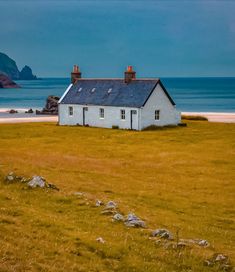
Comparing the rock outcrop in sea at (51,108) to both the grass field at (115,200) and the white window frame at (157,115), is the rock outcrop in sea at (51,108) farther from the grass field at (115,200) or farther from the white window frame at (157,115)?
the grass field at (115,200)

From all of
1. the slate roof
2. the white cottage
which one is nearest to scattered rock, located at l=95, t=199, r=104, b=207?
the white cottage

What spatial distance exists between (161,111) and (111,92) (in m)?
8.18

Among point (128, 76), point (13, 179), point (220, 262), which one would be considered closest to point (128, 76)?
point (128, 76)

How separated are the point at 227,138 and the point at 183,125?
16.4 meters

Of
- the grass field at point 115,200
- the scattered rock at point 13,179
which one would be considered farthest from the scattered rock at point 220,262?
the scattered rock at point 13,179

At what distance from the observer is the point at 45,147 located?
51.3m

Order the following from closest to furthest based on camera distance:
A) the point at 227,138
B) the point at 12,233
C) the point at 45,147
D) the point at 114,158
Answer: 1. the point at 12,233
2. the point at 114,158
3. the point at 45,147
4. the point at 227,138

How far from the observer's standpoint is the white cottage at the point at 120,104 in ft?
229

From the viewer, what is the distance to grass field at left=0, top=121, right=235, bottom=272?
1681 centimetres

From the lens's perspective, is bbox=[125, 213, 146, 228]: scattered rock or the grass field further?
bbox=[125, 213, 146, 228]: scattered rock

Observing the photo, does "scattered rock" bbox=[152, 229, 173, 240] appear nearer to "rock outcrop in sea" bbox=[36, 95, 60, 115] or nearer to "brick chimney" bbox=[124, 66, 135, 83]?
"brick chimney" bbox=[124, 66, 135, 83]

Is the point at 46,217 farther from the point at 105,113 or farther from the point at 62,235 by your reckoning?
the point at 105,113

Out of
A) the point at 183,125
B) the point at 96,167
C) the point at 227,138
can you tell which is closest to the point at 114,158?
the point at 96,167

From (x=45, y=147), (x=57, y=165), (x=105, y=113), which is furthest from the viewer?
(x=105, y=113)
